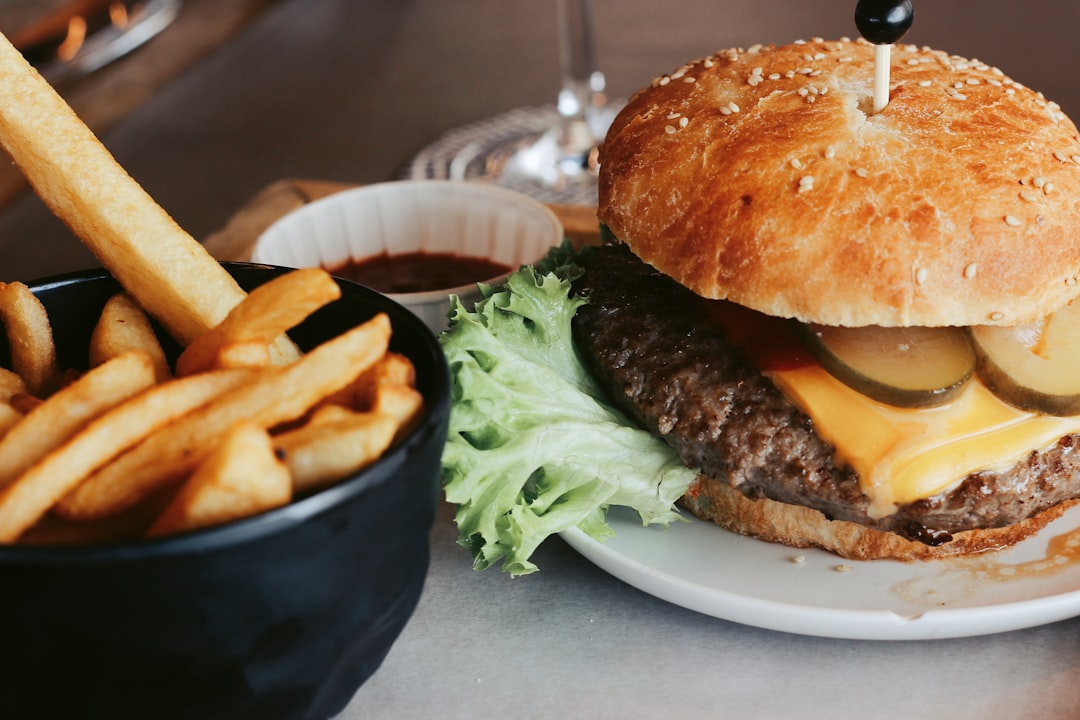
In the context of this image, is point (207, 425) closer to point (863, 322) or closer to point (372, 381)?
point (372, 381)

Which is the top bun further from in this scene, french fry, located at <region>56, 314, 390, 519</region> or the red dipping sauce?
french fry, located at <region>56, 314, 390, 519</region>

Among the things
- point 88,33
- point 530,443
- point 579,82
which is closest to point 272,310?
point 530,443

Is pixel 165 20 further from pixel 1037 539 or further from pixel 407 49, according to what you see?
pixel 1037 539

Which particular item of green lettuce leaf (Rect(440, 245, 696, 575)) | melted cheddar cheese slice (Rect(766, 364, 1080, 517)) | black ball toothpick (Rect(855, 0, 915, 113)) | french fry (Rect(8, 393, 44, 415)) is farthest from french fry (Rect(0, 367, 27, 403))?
black ball toothpick (Rect(855, 0, 915, 113))

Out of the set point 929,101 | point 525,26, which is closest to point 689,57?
point 525,26

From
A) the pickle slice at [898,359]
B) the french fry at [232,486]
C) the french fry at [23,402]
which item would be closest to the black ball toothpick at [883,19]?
the pickle slice at [898,359]

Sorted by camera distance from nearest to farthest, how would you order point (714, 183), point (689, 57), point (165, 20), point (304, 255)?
1. point (714, 183)
2. point (304, 255)
3. point (689, 57)
4. point (165, 20)
